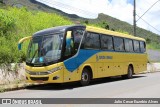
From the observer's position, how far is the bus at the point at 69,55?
1680 centimetres

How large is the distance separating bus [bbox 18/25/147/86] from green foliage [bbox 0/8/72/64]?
2777 mm

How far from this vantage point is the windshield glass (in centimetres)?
1688

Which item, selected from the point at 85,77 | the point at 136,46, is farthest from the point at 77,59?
the point at 136,46

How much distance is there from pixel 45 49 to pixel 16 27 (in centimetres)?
863

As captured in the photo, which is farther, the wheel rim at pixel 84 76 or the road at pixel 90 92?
the wheel rim at pixel 84 76

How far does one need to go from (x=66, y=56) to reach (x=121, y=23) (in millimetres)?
103819

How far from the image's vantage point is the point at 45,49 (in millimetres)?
17219

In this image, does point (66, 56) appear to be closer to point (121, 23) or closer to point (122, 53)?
point (122, 53)

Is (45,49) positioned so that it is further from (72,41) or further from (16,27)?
(16,27)

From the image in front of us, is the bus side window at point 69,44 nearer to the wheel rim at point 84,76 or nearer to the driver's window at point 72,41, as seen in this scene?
the driver's window at point 72,41

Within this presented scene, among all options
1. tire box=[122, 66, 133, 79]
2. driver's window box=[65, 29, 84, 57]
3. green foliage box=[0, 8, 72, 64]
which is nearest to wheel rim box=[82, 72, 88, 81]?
driver's window box=[65, 29, 84, 57]

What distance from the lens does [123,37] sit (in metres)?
24.4

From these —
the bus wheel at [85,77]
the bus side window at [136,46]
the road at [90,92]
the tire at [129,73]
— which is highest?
the bus side window at [136,46]

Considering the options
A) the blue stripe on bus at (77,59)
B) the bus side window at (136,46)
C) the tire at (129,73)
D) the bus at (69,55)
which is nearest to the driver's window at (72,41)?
the bus at (69,55)
